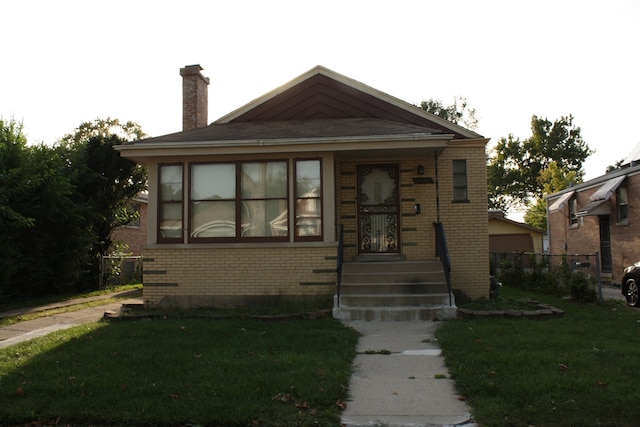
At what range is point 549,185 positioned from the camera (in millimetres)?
41156

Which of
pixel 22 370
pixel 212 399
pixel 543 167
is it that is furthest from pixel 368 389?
pixel 543 167

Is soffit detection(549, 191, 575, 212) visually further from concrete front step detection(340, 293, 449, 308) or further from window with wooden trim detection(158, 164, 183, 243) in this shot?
window with wooden trim detection(158, 164, 183, 243)

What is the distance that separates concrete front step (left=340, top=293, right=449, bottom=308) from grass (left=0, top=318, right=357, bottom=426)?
1442mm

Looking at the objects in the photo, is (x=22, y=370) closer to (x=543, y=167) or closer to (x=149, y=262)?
(x=149, y=262)

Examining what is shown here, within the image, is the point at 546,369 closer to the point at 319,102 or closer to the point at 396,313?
the point at 396,313

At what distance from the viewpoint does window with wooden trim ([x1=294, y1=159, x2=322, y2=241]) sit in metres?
10.3

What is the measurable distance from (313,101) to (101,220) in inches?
371

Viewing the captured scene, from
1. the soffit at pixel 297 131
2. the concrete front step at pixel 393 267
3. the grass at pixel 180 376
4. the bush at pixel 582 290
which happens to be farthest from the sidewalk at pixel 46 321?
the bush at pixel 582 290

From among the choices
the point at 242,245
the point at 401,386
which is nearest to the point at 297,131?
the point at 242,245

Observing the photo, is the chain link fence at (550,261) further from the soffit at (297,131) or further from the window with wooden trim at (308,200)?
the window with wooden trim at (308,200)

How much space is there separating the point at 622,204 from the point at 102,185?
57.7 ft

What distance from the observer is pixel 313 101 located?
12.8 m

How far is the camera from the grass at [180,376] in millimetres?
4500

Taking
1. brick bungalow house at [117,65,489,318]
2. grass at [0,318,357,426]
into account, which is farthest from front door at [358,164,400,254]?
grass at [0,318,357,426]
